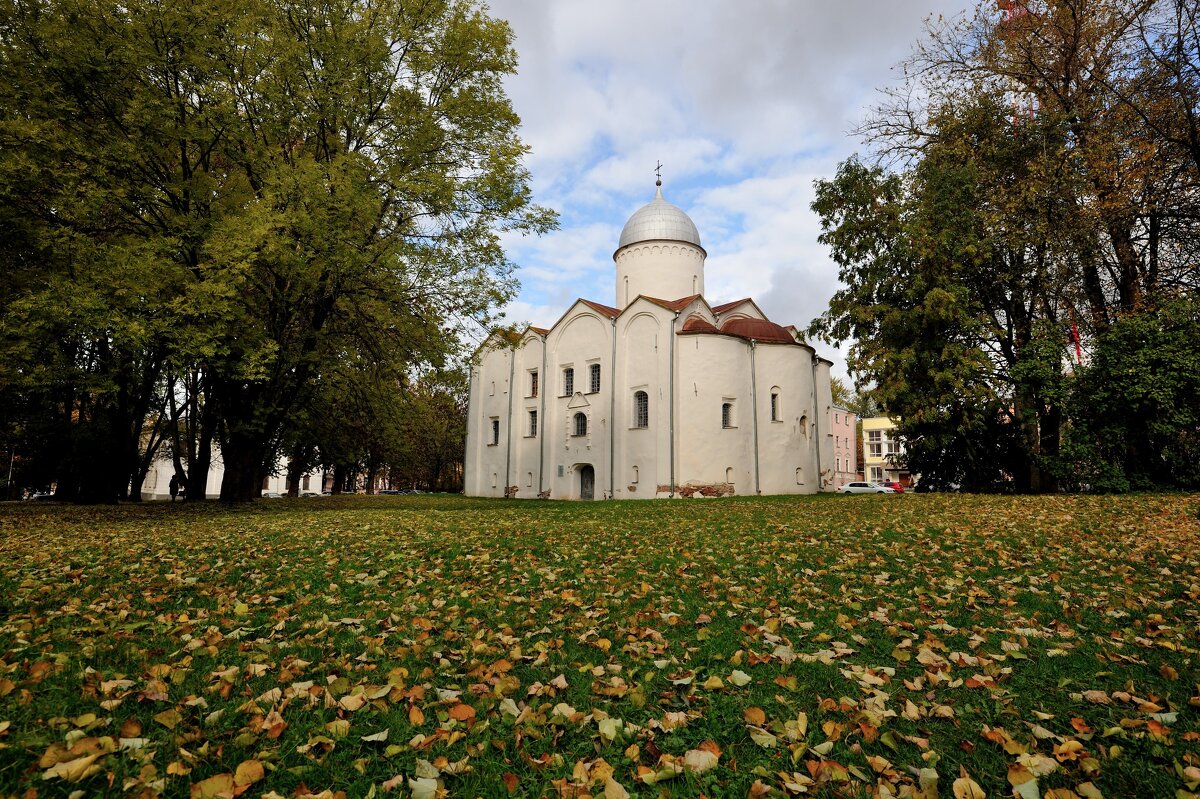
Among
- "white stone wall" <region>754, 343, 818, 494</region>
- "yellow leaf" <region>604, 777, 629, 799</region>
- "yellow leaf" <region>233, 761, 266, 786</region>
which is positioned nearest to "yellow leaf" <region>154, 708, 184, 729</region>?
"yellow leaf" <region>233, 761, 266, 786</region>

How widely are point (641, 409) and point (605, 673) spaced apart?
2878cm

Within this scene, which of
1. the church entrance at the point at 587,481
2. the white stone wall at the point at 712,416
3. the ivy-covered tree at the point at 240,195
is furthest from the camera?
the church entrance at the point at 587,481

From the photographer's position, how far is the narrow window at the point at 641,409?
32.6m

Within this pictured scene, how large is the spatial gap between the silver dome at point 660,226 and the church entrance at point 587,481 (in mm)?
15086

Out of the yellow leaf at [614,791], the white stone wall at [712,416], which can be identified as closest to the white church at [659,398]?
the white stone wall at [712,416]

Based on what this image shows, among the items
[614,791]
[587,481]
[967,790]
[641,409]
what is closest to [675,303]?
[641,409]

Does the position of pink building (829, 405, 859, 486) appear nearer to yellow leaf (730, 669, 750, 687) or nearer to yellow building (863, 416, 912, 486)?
yellow building (863, 416, 912, 486)

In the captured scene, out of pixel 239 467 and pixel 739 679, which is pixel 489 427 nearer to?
pixel 239 467

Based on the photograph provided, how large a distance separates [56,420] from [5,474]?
29.4 metres

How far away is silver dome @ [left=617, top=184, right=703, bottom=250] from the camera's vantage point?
38969mm

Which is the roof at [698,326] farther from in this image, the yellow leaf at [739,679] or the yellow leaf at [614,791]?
the yellow leaf at [614,791]

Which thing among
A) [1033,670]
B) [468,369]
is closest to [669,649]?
[1033,670]

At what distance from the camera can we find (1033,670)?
4.27 metres

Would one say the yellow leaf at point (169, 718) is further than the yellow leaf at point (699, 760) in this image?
Yes
